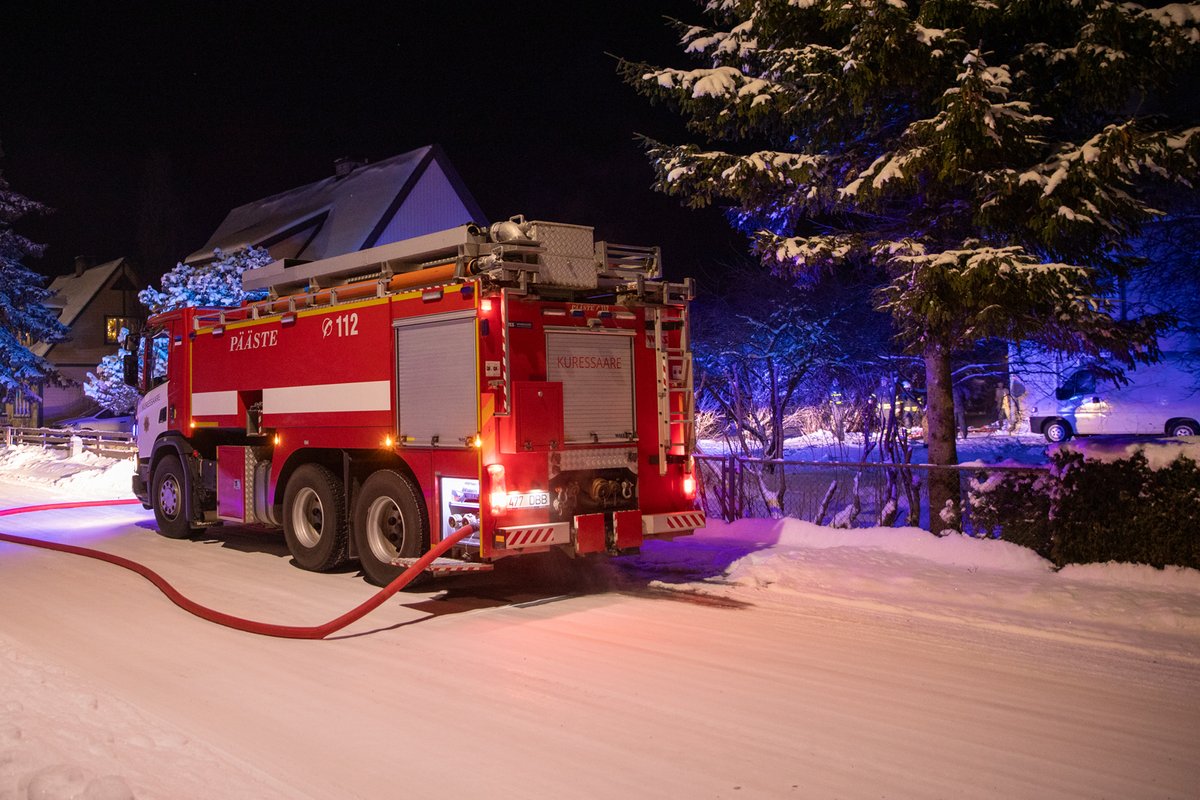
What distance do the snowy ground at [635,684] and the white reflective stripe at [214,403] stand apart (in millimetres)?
2594

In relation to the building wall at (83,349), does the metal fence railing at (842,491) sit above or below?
below

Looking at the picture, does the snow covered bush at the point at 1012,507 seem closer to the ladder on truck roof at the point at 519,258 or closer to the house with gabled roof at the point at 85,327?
the ladder on truck roof at the point at 519,258

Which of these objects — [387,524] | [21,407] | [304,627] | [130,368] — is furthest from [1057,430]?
[21,407]

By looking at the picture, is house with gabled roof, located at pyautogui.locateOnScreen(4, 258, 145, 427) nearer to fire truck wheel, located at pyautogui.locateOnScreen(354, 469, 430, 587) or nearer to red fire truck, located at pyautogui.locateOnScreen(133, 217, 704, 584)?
red fire truck, located at pyautogui.locateOnScreen(133, 217, 704, 584)

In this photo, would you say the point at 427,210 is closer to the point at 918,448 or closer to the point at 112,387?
the point at 112,387

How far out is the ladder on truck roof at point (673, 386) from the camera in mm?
10047

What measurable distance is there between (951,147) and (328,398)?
7.48 m

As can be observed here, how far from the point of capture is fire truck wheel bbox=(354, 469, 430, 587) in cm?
962

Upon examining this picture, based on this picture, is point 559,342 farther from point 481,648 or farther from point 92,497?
point 92,497

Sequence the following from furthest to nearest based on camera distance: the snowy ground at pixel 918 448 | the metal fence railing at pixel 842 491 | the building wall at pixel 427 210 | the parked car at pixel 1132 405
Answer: the building wall at pixel 427 210
the parked car at pixel 1132 405
the snowy ground at pixel 918 448
the metal fence railing at pixel 842 491

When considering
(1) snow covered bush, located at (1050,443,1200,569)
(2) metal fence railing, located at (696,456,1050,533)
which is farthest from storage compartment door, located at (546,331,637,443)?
(1) snow covered bush, located at (1050,443,1200,569)

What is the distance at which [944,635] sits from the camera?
7.71 metres

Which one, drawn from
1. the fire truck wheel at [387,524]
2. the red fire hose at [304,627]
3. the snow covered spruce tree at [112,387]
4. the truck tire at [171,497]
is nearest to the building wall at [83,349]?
the snow covered spruce tree at [112,387]

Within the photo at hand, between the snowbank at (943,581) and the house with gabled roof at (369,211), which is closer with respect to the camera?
the snowbank at (943,581)
